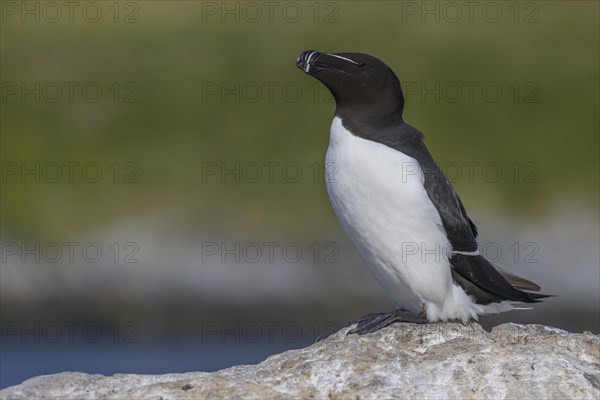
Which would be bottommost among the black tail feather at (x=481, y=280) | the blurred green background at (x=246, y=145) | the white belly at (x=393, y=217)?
the black tail feather at (x=481, y=280)

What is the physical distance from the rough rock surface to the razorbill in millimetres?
1586

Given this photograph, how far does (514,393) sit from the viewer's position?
797 centimetres

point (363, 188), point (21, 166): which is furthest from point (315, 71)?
point (21, 166)

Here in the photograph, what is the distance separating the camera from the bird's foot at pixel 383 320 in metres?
9.83

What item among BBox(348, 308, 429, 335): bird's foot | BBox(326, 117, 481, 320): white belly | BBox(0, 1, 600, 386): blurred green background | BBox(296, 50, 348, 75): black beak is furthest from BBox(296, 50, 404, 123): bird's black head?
BBox(0, 1, 600, 386): blurred green background

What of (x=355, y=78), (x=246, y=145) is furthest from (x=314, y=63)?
(x=246, y=145)

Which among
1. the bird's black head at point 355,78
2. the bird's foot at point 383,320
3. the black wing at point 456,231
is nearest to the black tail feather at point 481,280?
the black wing at point 456,231

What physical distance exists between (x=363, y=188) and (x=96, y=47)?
2878cm

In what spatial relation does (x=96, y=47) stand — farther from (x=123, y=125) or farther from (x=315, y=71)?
(x=315, y=71)

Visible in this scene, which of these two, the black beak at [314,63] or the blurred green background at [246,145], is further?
the blurred green background at [246,145]

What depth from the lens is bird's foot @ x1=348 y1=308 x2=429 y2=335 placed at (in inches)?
387

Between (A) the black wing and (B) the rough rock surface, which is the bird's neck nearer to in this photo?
(A) the black wing

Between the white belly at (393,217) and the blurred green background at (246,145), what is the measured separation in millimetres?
12475

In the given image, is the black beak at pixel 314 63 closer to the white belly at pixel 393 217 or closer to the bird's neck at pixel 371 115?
the bird's neck at pixel 371 115
